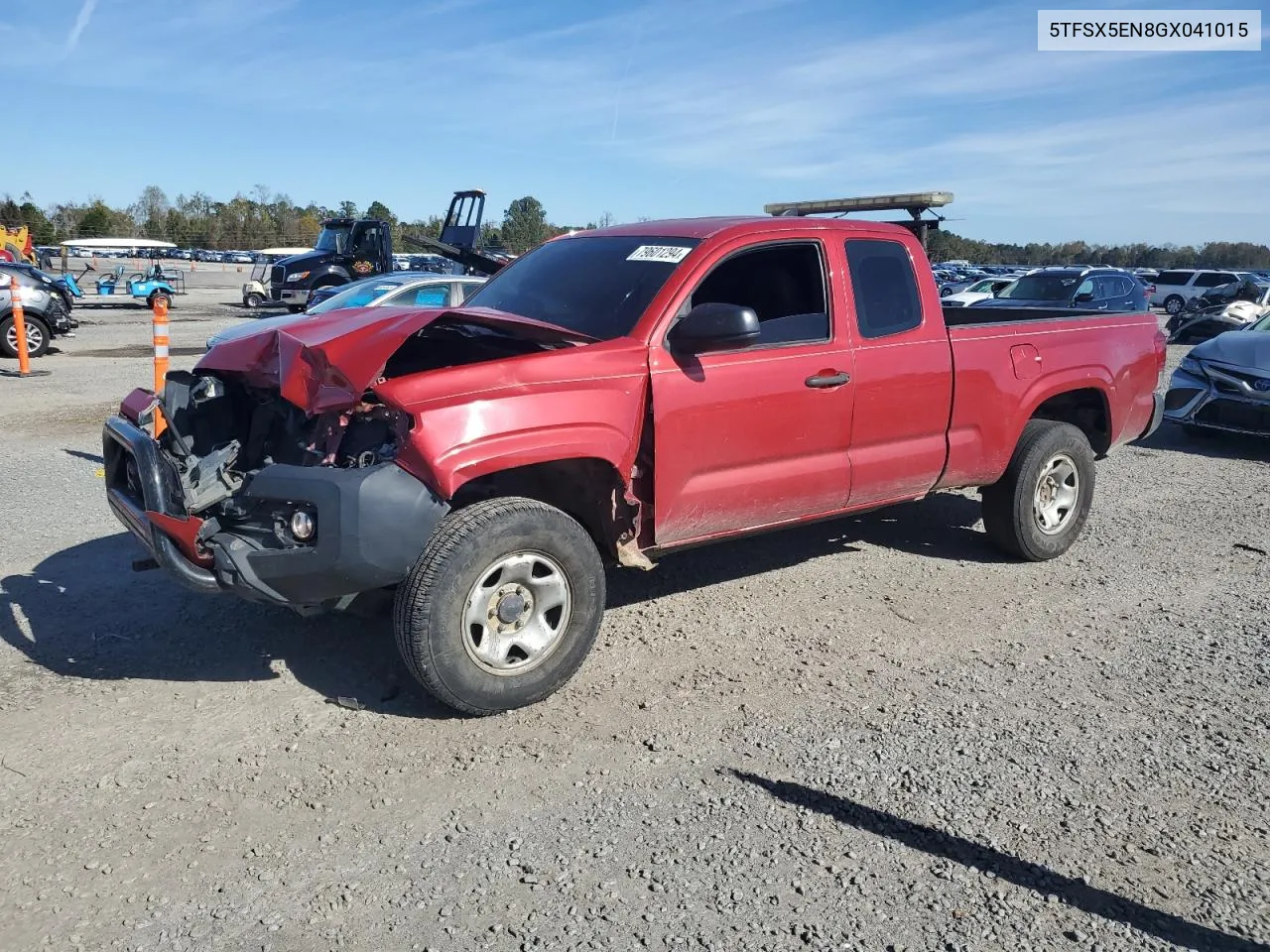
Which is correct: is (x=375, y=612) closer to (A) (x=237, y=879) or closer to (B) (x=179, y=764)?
(B) (x=179, y=764)

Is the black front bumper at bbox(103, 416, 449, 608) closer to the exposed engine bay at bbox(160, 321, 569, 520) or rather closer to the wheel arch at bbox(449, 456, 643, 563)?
the exposed engine bay at bbox(160, 321, 569, 520)

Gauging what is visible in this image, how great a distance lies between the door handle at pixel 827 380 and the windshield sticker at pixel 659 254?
0.83 metres

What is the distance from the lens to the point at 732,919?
9.35ft

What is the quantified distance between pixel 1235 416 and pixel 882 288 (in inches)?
248

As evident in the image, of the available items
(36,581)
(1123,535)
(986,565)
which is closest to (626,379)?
(986,565)

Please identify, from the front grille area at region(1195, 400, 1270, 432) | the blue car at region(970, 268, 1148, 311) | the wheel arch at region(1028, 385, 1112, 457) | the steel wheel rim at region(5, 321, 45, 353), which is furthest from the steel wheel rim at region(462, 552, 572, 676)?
the blue car at region(970, 268, 1148, 311)

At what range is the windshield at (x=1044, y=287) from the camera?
18969mm

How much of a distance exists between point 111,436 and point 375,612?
144 centimetres

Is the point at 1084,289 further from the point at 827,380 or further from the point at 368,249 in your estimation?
the point at 368,249

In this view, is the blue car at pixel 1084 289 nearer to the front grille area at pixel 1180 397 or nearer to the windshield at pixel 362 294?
the front grille area at pixel 1180 397

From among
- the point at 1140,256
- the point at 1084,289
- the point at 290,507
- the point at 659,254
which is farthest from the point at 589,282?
the point at 1140,256

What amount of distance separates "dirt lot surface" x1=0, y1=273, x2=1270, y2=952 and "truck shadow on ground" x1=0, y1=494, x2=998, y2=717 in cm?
2

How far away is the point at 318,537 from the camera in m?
3.64

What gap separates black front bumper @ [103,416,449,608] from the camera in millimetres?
3623
